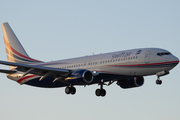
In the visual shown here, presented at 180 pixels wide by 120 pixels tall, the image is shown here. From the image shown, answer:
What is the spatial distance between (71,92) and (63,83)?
1727 mm

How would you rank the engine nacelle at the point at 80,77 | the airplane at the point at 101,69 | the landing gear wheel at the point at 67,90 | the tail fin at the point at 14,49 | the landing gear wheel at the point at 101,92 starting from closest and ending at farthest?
the airplane at the point at 101,69 → the engine nacelle at the point at 80,77 → the landing gear wheel at the point at 67,90 → the landing gear wheel at the point at 101,92 → the tail fin at the point at 14,49

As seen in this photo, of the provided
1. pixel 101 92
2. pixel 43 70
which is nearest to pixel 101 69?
pixel 101 92

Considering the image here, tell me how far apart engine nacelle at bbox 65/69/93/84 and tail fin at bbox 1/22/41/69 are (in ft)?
43.5

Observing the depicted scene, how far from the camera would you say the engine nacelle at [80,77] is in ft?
164

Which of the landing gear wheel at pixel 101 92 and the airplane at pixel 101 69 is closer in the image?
the airplane at pixel 101 69

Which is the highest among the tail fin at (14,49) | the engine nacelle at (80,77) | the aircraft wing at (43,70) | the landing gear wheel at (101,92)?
the tail fin at (14,49)

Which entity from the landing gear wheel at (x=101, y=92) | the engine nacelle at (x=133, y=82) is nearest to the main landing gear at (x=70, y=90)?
the landing gear wheel at (x=101, y=92)

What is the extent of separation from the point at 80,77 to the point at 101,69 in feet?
10.6

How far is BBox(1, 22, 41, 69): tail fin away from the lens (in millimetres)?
63375

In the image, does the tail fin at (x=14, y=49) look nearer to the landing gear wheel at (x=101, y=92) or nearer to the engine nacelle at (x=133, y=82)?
the landing gear wheel at (x=101, y=92)

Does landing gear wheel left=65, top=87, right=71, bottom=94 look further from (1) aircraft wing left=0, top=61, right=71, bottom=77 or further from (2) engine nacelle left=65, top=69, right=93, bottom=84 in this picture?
(2) engine nacelle left=65, top=69, right=93, bottom=84

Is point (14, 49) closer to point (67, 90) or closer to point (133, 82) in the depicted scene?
point (67, 90)

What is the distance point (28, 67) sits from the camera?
49781 mm

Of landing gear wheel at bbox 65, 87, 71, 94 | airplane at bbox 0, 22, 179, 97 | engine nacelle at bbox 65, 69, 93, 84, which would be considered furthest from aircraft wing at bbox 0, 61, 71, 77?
landing gear wheel at bbox 65, 87, 71, 94
